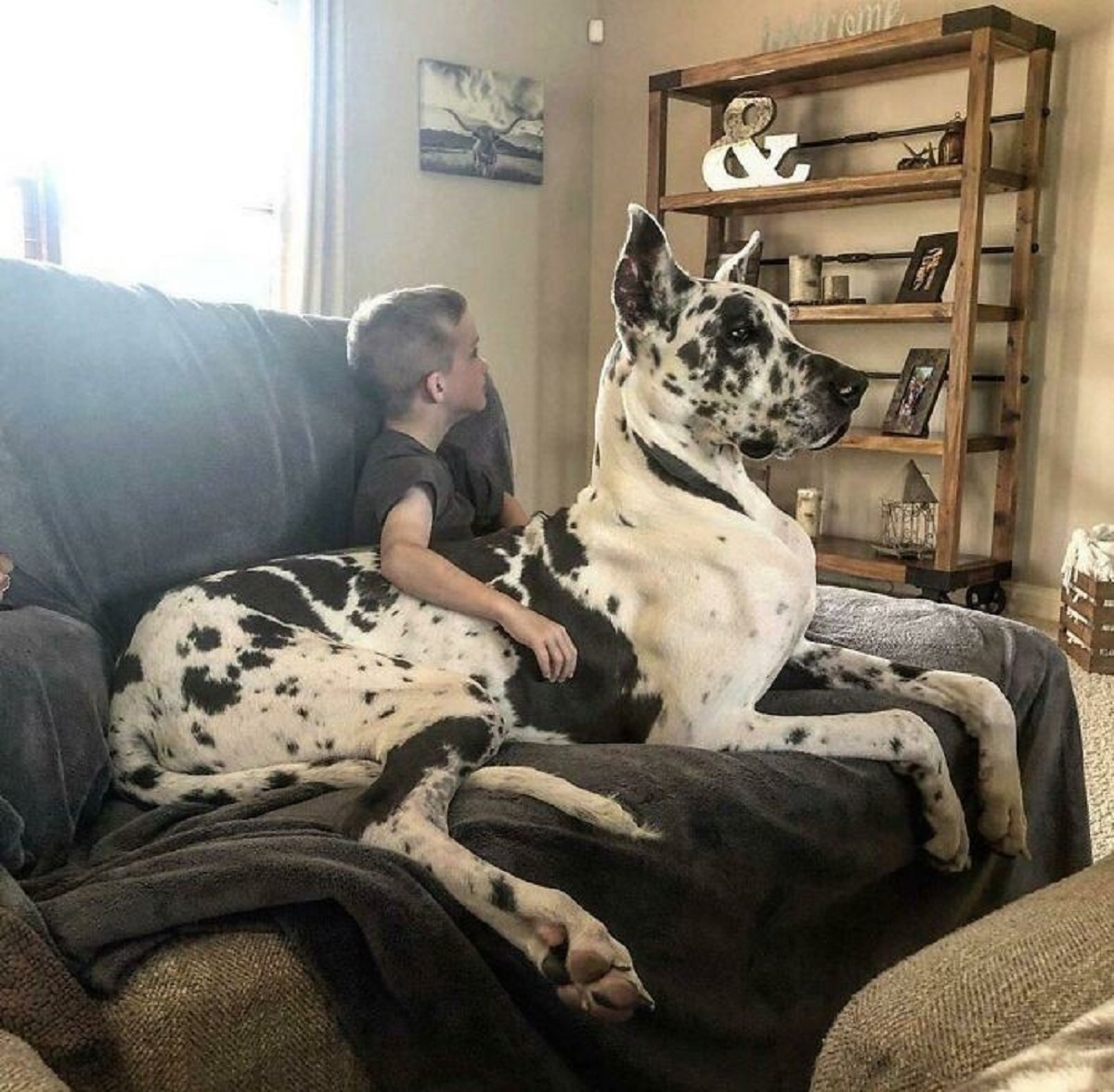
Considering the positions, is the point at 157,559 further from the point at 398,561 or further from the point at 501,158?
the point at 501,158

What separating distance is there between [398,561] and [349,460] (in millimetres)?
383

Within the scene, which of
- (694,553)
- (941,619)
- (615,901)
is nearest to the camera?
(615,901)

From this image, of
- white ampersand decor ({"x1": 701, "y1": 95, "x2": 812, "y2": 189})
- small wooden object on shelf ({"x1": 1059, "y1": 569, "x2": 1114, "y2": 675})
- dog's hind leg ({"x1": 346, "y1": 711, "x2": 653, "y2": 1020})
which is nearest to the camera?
dog's hind leg ({"x1": 346, "y1": 711, "x2": 653, "y2": 1020})

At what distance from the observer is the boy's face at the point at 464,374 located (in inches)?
84.5

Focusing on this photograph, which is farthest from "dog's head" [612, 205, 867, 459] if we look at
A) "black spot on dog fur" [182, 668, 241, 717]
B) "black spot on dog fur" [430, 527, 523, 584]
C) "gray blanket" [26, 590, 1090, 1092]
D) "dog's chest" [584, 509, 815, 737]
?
"black spot on dog fur" [182, 668, 241, 717]

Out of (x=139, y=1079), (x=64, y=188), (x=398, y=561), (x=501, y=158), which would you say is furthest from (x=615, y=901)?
(x=501, y=158)

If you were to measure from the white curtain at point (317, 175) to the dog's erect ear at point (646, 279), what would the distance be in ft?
9.86

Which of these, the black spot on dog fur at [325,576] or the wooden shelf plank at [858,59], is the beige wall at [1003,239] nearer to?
the wooden shelf plank at [858,59]

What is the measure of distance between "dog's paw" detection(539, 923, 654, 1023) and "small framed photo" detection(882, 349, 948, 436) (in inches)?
138

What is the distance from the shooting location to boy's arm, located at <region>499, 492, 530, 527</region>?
7.79 feet

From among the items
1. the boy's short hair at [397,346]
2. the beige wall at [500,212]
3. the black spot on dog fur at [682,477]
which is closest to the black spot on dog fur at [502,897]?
the black spot on dog fur at [682,477]

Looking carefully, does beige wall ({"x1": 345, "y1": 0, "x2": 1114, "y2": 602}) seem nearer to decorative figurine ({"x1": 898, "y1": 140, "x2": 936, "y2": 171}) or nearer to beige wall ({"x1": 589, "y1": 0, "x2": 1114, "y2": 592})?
beige wall ({"x1": 589, "y1": 0, "x2": 1114, "y2": 592})

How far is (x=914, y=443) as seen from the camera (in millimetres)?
4297

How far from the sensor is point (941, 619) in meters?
2.10
